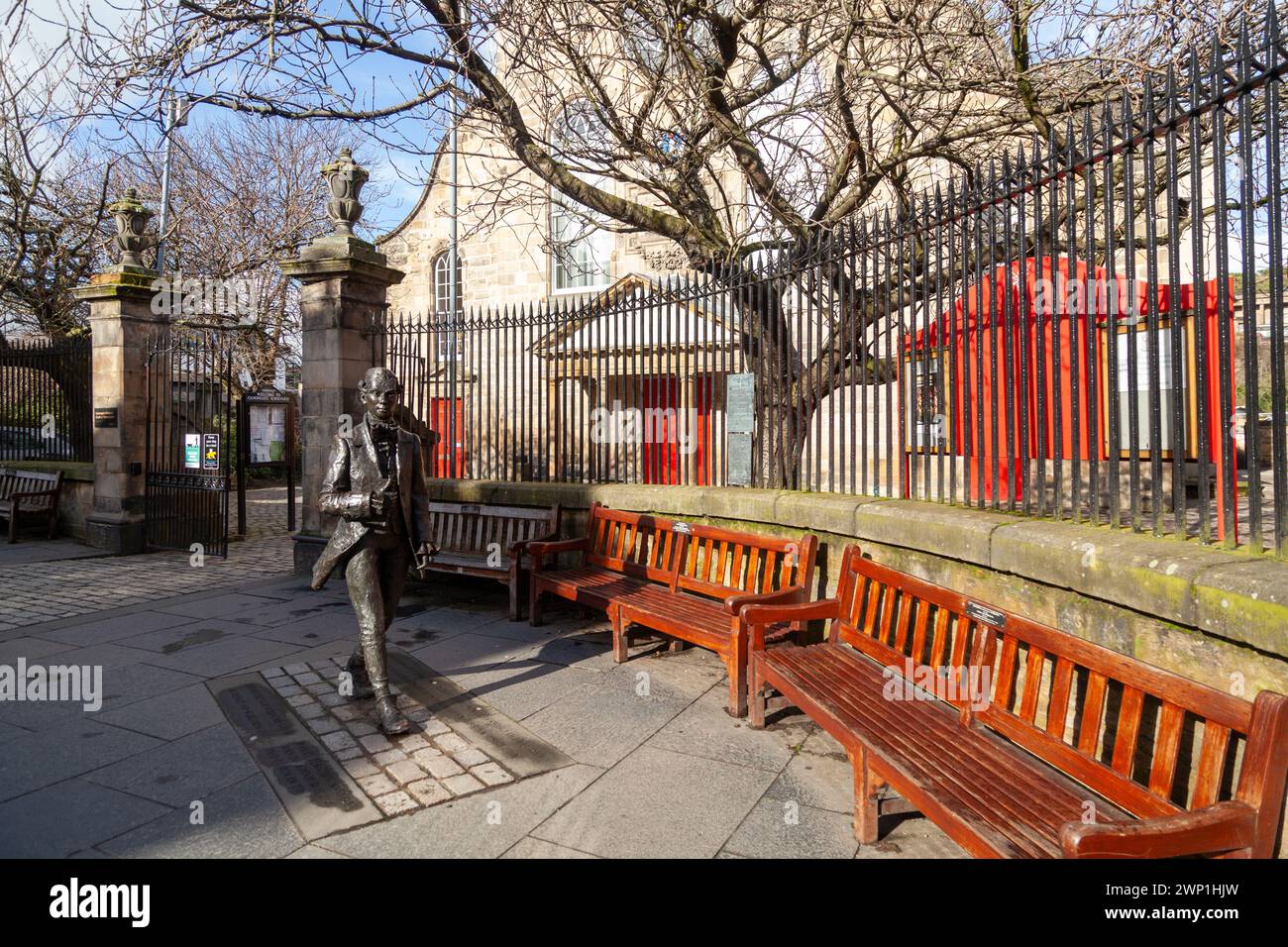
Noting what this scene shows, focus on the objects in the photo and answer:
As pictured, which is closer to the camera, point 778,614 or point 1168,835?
point 1168,835

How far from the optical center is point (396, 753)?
4.00m

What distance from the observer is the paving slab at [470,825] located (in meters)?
3.09

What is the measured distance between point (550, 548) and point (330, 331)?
401cm

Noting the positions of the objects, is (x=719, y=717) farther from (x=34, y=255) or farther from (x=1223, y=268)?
(x=34, y=255)

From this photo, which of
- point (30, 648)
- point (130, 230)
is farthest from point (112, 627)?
point (130, 230)

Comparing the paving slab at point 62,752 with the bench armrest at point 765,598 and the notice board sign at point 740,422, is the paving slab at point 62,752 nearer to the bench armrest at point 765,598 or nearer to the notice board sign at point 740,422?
the bench armrest at point 765,598

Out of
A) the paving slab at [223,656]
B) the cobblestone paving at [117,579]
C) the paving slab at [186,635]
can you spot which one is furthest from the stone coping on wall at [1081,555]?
the cobblestone paving at [117,579]

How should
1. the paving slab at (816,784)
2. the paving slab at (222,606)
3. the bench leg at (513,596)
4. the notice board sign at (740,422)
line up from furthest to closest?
the paving slab at (222,606), the bench leg at (513,596), the notice board sign at (740,422), the paving slab at (816,784)

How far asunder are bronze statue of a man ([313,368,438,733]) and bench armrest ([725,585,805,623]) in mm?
1797

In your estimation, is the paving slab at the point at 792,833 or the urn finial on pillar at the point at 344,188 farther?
the urn finial on pillar at the point at 344,188

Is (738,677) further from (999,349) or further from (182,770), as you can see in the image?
(182,770)

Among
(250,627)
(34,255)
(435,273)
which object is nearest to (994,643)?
(250,627)

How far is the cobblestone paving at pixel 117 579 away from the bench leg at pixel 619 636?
4.89 metres

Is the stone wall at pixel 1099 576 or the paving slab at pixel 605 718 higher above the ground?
the stone wall at pixel 1099 576
